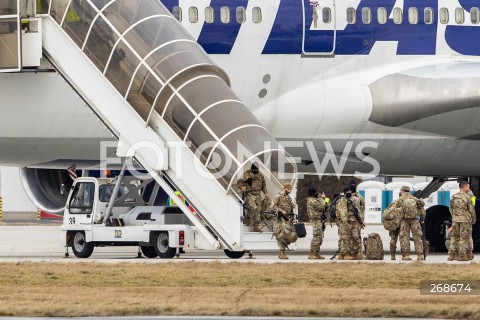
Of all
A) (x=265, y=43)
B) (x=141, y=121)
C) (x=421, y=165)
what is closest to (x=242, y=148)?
(x=141, y=121)

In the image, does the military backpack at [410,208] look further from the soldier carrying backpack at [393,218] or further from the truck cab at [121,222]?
the truck cab at [121,222]

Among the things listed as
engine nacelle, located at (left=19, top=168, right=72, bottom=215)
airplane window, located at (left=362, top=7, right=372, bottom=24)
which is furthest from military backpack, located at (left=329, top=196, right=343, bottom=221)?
engine nacelle, located at (left=19, top=168, right=72, bottom=215)

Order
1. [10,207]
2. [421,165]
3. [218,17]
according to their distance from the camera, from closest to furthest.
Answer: [218,17] → [421,165] → [10,207]

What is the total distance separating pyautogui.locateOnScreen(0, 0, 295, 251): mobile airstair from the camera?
23.5 m

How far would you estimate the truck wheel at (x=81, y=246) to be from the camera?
26.1 m

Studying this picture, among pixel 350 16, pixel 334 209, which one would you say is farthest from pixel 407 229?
pixel 350 16

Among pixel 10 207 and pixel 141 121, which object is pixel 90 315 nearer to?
pixel 141 121

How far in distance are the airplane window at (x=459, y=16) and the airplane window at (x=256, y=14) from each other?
4.59 metres

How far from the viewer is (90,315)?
16.4m

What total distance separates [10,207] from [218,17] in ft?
109

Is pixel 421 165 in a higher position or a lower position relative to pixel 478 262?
higher

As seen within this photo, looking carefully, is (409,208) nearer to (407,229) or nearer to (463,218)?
(407,229)

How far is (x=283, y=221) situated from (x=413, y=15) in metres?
6.09

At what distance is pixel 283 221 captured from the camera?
79.8 feet
